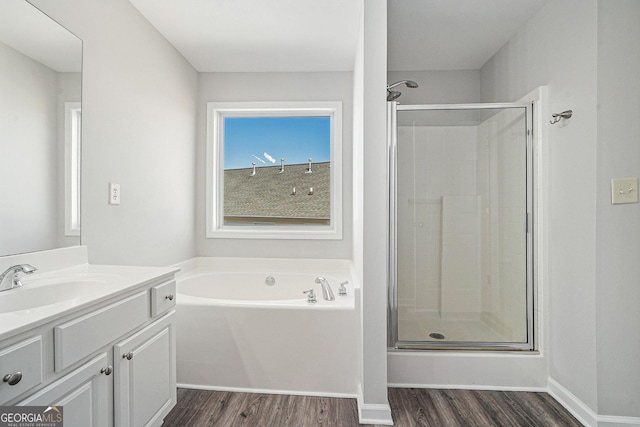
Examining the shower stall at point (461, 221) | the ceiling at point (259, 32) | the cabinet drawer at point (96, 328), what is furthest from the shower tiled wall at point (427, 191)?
the cabinet drawer at point (96, 328)

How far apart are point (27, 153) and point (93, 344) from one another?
3.02ft

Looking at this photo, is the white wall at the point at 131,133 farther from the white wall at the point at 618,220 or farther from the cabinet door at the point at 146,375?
the white wall at the point at 618,220

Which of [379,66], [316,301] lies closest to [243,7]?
[379,66]

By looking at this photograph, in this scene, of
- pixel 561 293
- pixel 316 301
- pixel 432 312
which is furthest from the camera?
pixel 432 312

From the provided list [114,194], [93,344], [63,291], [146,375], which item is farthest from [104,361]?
[114,194]

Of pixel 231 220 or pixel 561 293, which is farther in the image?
pixel 231 220

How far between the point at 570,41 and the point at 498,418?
→ 2.13 meters

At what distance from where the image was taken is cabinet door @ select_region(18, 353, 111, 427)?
0.94 m

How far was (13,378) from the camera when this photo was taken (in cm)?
82

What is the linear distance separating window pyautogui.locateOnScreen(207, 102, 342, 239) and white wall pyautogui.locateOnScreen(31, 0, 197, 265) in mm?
350

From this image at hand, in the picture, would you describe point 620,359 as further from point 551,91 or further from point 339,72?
point 339,72

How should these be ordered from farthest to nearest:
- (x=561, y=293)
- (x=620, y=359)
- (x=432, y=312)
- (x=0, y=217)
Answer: (x=432, y=312), (x=561, y=293), (x=620, y=359), (x=0, y=217)

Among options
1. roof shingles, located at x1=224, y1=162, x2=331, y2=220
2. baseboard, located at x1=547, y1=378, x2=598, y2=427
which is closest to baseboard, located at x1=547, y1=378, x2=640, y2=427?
baseboard, located at x1=547, y1=378, x2=598, y2=427

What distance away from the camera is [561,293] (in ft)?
6.27
